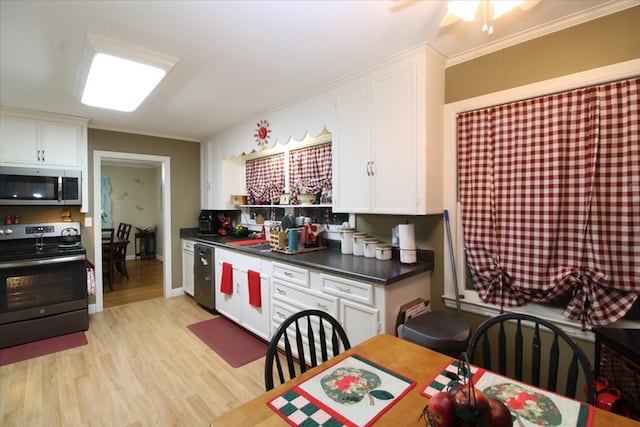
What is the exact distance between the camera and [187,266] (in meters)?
4.39

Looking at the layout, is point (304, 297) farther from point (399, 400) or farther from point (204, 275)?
point (204, 275)

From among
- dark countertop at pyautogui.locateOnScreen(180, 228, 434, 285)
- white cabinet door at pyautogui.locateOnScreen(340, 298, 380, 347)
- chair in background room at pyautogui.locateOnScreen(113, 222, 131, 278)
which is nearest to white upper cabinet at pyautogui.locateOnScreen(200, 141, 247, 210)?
dark countertop at pyautogui.locateOnScreen(180, 228, 434, 285)

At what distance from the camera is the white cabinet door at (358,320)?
1.93 m

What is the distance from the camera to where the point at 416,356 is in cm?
121

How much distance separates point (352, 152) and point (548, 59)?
4.39ft

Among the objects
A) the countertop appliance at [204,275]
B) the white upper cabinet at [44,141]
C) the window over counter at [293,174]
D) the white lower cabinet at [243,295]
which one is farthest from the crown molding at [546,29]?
the white upper cabinet at [44,141]

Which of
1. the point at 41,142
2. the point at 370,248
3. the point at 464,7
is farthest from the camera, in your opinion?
the point at 41,142

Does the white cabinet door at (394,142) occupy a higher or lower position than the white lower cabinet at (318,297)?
higher

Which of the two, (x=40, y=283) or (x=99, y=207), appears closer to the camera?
(x=40, y=283)

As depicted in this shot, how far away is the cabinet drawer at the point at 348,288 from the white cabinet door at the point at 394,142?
0.59m

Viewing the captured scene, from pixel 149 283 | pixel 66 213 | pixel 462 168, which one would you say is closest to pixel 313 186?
pixel 462 168

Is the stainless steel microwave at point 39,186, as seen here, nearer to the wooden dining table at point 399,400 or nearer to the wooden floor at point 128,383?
the wooden floor at point 128,383

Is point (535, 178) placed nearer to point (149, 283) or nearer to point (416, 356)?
point (416, 356)

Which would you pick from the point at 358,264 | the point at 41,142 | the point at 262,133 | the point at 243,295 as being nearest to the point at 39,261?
the point at 41,142
